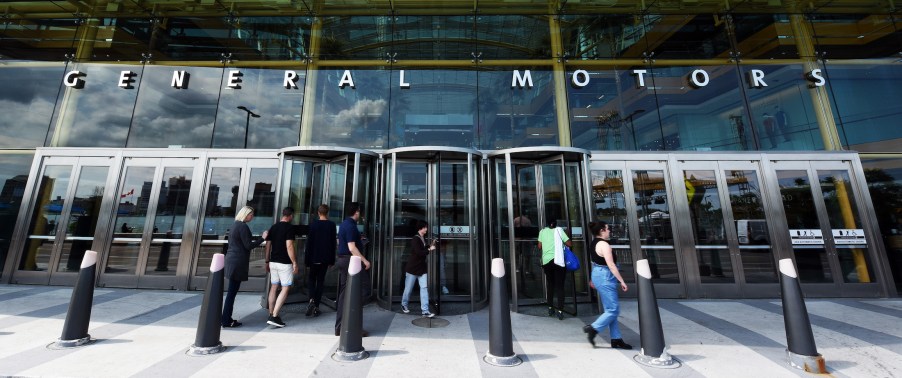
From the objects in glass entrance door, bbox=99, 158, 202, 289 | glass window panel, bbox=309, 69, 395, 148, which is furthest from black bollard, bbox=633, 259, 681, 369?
glass entrance door, bbox=99, 158, 202, 289

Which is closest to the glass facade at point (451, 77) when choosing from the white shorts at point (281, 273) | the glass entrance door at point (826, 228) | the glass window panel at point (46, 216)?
the glass entrance door at point (826, 228)

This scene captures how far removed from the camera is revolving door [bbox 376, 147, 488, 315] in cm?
609

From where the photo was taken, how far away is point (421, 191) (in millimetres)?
6562

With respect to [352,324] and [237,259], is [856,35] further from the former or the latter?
[237,259]

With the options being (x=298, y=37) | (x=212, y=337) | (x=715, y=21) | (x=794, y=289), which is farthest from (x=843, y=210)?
(x=298, y=37)

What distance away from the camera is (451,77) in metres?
8.70

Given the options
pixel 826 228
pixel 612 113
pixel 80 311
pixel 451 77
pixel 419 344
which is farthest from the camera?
pixel 451 77

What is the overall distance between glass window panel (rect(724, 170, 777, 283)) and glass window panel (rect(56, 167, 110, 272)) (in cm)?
1432

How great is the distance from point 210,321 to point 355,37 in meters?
7.79

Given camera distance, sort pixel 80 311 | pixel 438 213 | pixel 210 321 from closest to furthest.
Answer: pixel 210 321
pixel 80 311
pixel 438 213

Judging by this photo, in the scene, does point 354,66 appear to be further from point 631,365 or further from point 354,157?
point 631,365

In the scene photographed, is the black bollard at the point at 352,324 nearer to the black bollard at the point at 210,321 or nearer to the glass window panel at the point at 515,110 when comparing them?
the black bollard at the point at 210,321

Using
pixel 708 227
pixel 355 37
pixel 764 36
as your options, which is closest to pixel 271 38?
pixel 355 37

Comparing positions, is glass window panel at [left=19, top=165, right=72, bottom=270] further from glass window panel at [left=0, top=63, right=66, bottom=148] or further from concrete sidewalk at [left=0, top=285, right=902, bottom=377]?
concrete sidewalk at [left=0, top=285, right=902, bottom=377]
